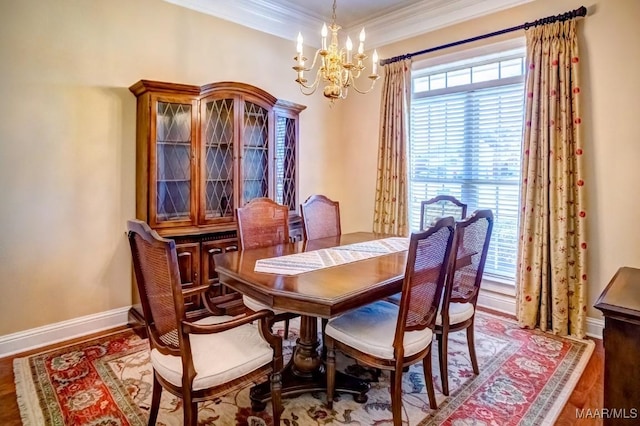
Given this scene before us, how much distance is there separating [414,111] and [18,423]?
13.7 ft

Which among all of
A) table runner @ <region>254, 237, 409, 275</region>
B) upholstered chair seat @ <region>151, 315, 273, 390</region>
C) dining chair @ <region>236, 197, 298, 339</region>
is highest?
dining chair @ <region>236, 197, 298, 339</region>

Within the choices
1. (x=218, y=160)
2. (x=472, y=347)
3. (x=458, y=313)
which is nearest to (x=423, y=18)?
(x=218, y=160)

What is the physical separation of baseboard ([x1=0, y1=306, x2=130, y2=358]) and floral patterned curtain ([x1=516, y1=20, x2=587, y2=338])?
3.49 m

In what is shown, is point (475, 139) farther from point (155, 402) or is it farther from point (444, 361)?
point (155, 402)

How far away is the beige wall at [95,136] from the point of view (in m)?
2.64

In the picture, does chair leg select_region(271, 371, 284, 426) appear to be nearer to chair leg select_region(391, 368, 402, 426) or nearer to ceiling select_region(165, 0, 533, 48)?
chair leg select_region(391, 368, 402, 426)

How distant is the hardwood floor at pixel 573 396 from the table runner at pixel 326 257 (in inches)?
50.7

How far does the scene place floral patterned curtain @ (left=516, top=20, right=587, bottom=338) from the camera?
296 centimetres

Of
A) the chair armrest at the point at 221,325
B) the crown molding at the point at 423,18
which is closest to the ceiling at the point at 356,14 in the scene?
the crown molding at the point at 423,18

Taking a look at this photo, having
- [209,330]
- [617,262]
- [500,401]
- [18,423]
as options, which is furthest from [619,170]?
[18,423]

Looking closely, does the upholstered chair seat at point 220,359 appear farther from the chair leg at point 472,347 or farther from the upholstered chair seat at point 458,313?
the chair leg at point 472,347

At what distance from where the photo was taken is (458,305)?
233 centimetres

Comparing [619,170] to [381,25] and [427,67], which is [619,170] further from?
[381,25]

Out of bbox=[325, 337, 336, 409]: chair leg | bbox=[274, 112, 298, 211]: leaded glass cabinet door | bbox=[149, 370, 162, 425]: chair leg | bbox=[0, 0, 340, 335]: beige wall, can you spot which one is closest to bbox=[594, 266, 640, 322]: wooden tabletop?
bbox=[325, 337, 336, 409]: chair leg
